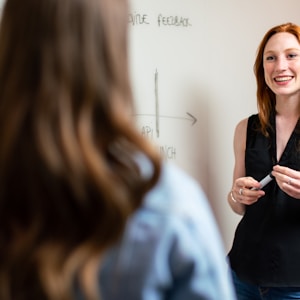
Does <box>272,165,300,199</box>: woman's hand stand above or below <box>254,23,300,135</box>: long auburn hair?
below

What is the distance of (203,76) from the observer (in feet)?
5.50

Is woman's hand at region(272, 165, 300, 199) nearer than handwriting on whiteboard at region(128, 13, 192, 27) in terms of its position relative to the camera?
Yes

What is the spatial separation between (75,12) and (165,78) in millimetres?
1092

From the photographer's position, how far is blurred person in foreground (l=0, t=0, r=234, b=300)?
53cm

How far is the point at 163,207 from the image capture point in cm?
54

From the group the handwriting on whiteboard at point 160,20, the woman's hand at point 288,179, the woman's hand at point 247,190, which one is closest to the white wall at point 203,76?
the handwriting on whiteboard at point 160,20

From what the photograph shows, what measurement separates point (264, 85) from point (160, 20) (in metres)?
0.40

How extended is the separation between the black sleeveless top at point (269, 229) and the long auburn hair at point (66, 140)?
38.9 inches

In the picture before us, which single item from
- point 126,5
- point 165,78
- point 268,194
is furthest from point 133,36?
point 126,5

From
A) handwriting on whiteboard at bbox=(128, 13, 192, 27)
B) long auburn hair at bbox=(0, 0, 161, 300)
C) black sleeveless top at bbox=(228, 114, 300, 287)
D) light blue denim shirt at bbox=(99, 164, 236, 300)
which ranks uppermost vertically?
handwriting on whiteboard at bbox=(128, 13, 192, 27)

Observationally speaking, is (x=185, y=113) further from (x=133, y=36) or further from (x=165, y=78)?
(x=133, y=36)

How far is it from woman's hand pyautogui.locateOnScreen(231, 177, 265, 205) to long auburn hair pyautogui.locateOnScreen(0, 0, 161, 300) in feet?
3.15

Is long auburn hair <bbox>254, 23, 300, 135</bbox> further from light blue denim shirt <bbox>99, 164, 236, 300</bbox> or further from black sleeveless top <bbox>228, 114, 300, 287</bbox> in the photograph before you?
light blue denim shirt <bbox>99, 164, 236, 300</bbox>

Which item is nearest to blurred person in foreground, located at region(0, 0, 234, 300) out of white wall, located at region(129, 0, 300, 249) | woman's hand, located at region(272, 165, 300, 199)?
woman's hand, located at region(272, 165, 300, 199)
